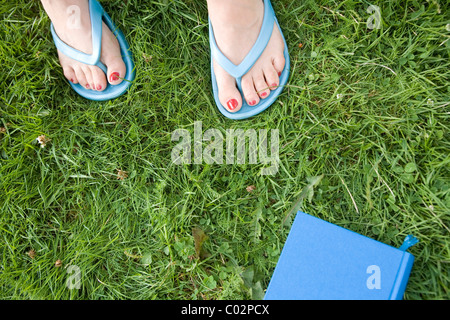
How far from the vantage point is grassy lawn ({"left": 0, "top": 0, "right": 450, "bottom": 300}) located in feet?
4.19

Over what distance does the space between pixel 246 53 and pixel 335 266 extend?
34.2 inches

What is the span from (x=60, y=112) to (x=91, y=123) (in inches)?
6.0

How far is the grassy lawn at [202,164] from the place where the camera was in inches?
50.3

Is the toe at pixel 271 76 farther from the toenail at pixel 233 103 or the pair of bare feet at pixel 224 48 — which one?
the toenail at pixel 233 103

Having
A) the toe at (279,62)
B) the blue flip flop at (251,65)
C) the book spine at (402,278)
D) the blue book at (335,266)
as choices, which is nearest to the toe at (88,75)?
the blue flip flop at (251,65)

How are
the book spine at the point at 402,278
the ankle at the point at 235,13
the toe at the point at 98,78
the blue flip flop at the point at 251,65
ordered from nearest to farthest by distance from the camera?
the book spine at the point at 402,278, the ankle at the point at 235,13, the blue flip flop at the point at 251,65, the toe at the point at 98,78

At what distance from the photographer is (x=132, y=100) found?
4.85 feet

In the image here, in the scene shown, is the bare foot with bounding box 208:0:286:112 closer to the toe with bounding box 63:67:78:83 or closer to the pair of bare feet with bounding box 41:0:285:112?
the pair of bare feet with bounding box 41:0:285:112

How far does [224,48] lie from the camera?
1363mm

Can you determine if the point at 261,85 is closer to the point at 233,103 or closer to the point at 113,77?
the point at 233,103

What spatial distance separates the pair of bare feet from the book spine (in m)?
0.78

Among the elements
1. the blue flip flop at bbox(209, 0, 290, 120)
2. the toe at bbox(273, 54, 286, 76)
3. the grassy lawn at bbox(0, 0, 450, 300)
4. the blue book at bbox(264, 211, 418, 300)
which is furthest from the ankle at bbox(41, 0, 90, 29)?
the blue book at bbox(264, 211, 418, 300)

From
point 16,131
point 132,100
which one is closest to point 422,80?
point 132,100

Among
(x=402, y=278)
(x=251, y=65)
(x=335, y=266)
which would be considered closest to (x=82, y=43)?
(x=251, y=65)
